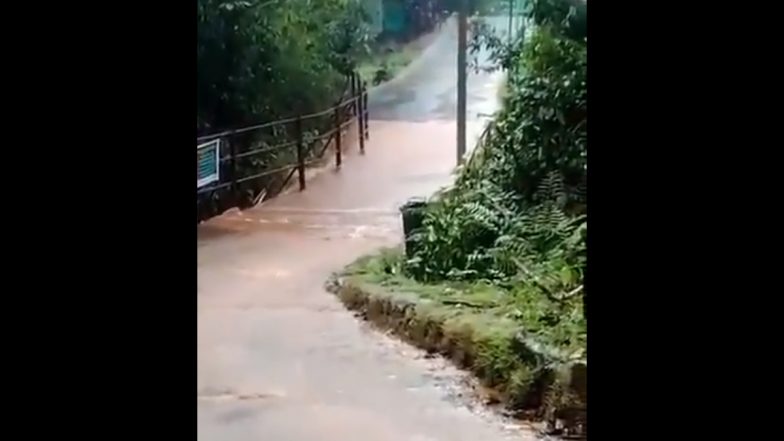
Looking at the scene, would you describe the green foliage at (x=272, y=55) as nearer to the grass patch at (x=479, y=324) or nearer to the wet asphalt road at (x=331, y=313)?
the wet asphalt road at (x=331, y=313)

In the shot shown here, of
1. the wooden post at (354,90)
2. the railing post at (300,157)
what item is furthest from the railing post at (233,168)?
the wooden post at (354,90)

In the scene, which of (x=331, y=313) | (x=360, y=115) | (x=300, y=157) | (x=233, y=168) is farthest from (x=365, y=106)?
(x=331, y=313)

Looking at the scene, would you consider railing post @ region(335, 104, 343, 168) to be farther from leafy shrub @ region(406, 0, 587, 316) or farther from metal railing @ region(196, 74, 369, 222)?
leafy shrub @ region(406, 0, 587, 316)

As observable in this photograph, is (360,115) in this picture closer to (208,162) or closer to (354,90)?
(354,90)

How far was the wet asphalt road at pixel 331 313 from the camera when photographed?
5.80 feet

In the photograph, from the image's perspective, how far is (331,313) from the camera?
6.04 ft

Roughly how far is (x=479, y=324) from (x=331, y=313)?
0.28 meters

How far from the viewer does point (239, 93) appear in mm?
1869

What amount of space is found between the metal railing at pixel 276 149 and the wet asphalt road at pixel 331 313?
0.03 m
